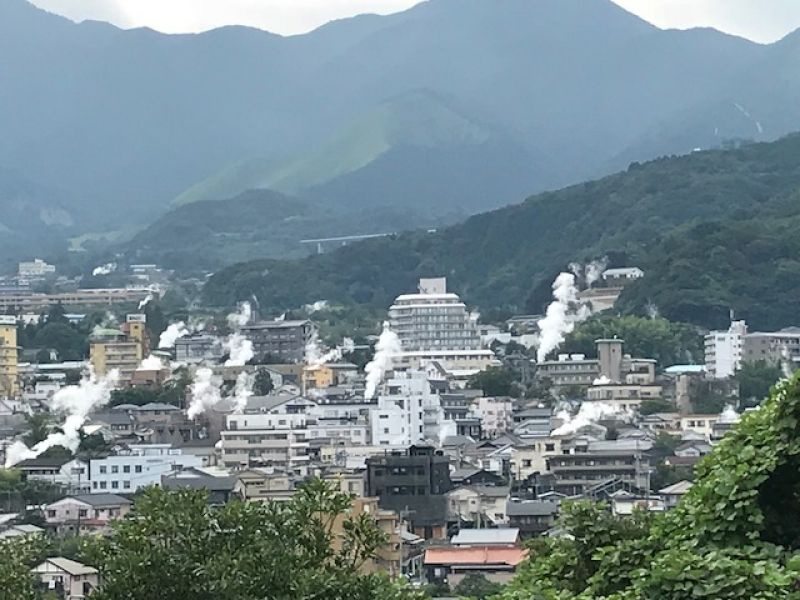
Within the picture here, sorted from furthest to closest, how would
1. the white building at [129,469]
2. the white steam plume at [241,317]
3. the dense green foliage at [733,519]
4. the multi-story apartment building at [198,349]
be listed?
the white steam plume at [241,317] < the multi-story apartment building at [198,349] < the white building at [129,469] < the dense green foliage at [733,519]

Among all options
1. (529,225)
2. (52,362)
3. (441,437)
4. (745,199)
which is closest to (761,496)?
(441,437)

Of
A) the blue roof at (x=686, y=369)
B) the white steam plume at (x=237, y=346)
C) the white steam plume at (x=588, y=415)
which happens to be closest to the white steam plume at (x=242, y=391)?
the white steam plume at (x=237, y=346)

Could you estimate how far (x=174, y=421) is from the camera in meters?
38.2

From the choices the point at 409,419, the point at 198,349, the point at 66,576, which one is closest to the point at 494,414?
the point at 409,419

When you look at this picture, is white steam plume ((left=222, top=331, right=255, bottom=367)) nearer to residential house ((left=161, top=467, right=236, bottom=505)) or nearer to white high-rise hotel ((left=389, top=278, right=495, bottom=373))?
white high-rise hotel ((left=389, top=278, right=495, bottom=373))

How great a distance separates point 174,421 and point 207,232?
60004mm

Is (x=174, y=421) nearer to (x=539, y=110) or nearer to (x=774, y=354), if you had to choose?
(x=774, y=354)

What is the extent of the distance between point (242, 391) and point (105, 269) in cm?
4435

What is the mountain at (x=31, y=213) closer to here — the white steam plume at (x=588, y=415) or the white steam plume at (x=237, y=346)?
the white steam plume at (x=237, y=346)

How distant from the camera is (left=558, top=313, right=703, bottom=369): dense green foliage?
44.2 meters

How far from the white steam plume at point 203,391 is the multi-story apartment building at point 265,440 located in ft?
7.64

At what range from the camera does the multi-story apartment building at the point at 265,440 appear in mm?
34469

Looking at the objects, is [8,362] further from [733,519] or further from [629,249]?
[733,519]

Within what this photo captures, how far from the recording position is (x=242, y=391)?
137 ft
